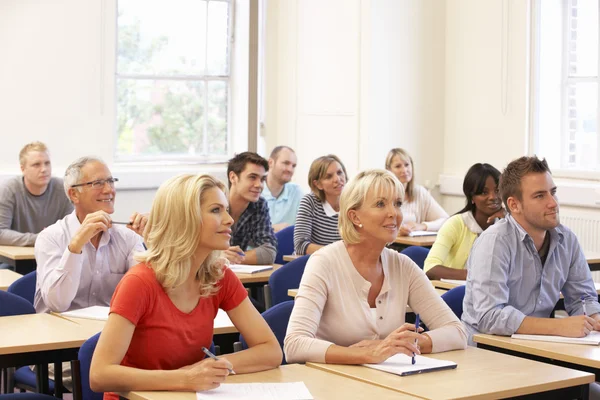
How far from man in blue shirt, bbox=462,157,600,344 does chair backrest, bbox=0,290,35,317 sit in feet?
6.02

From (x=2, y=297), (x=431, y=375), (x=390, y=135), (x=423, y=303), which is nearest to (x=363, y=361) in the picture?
(x=431, y=375)

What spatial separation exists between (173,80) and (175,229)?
6.49 m

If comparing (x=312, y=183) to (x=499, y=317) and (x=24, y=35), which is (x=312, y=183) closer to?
(x=499, y=317)

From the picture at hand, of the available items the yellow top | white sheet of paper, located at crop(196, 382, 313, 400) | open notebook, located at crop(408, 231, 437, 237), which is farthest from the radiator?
white sheet of paper, located at crop(196, 382, 313, 400)

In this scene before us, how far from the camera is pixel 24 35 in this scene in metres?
7.95

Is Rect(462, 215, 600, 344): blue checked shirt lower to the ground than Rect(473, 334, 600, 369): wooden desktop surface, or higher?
higher

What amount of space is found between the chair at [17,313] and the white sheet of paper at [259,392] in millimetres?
1298

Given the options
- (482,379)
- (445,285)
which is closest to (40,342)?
(482,379)

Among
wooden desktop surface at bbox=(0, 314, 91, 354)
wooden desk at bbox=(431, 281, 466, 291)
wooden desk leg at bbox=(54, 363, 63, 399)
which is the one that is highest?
wooden desk at bbox=(431, 281, 466, 291)

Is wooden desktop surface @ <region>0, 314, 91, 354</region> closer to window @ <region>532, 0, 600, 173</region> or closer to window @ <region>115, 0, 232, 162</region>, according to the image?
window @ <region>115, 0, 232, 162</region>

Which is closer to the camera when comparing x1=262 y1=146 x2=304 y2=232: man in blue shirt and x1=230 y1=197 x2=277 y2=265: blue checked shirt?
x1=230 y1=197 x2=277 y2=265: blue checked shirt

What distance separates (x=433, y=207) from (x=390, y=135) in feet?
4.21

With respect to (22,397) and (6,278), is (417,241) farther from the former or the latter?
(22,397)

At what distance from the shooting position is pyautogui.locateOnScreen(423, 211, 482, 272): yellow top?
492cm
